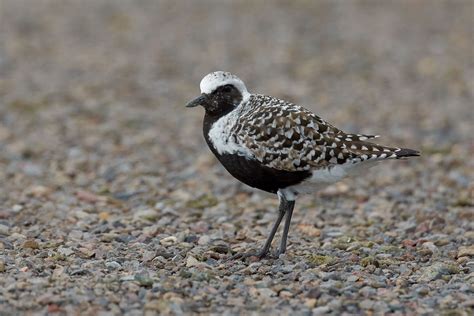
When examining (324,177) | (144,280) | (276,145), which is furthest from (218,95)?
(144,280)

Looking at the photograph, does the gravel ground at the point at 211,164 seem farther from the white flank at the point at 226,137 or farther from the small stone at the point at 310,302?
the white flank at the point at 226,137

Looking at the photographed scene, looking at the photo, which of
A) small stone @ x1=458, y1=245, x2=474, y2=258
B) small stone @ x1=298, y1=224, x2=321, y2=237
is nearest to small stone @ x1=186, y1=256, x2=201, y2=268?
small stone @ x1=298, y1=224, x2=321, y2=237

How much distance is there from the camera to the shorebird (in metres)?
9.08

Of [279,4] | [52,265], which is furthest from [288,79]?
[52,265]

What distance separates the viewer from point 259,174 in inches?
360

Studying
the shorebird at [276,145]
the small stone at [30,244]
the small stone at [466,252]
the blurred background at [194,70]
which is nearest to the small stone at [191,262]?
the shorebird at [276,145]

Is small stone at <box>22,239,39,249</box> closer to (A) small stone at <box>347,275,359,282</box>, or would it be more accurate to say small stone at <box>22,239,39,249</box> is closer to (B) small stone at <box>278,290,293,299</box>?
(B) small stone at <box>278,290,293,299</box>

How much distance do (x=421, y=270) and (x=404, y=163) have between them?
6.06m

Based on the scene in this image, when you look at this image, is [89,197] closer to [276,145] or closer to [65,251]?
[65,251]

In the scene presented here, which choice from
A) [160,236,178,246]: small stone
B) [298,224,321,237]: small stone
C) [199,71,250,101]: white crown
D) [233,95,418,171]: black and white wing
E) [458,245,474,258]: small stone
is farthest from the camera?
[298,224,321,237]: small stone

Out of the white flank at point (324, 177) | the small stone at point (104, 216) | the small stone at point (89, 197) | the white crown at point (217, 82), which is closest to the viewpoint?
the white flank at point (324, 177)

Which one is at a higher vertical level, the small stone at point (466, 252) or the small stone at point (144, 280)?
the small stone at point (466, 252)

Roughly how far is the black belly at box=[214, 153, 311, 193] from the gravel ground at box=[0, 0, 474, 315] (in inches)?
33.7

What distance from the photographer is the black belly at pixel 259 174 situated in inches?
358
